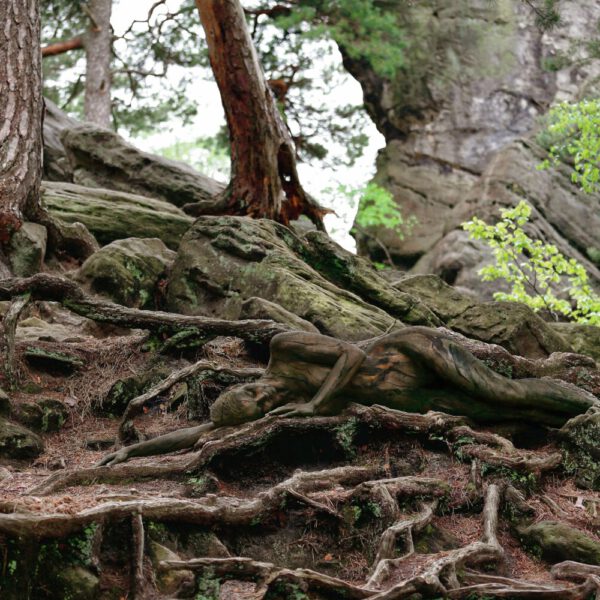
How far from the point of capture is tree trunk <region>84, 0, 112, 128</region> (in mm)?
20359

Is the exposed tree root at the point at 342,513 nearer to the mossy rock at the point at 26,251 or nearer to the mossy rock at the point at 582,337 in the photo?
the mossy rock at the point at 26,251

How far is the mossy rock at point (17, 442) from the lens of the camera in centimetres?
663

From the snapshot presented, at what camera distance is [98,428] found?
7.65 metres

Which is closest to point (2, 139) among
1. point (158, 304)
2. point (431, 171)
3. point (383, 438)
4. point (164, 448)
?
point (158, 304)

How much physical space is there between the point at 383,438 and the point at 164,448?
182 cm

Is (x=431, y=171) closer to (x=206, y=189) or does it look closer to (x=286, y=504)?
(x=206, y=189)

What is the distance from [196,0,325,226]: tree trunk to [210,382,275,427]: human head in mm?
7139

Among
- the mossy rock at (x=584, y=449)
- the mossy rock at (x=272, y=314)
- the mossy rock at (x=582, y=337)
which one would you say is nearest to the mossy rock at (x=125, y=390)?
the mossy rock at (x=272, y=314)

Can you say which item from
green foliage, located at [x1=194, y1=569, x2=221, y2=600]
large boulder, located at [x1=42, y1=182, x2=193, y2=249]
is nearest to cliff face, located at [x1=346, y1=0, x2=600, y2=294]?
large boulder, located at [x1=42, y1=182, x2=193, y2=249]

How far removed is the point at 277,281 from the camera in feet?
31.3

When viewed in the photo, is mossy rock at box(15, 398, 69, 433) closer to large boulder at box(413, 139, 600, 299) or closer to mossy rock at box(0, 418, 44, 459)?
mossy rock at box(0, 418, 44, 459)

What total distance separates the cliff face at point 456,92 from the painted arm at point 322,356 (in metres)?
18.3

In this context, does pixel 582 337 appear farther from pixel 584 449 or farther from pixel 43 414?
pixel 43 414

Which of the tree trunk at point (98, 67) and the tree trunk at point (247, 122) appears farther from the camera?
the tree trunk at point (98, 67)
